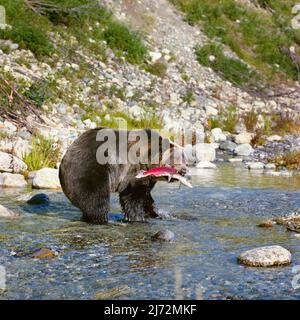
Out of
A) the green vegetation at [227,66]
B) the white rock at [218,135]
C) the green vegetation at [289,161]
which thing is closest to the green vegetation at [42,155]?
the green vegetation at [289,161]

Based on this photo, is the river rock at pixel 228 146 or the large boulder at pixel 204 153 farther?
the river rock at pixel 228 146

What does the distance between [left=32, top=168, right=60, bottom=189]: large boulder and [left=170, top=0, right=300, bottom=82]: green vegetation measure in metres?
13.0

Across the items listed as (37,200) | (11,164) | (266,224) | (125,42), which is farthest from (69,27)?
(266,224)

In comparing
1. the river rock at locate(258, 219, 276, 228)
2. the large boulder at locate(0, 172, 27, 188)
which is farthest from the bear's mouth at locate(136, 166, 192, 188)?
the large boulder at locate(0, 172, 27, 188)

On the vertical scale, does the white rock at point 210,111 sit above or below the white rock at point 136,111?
above

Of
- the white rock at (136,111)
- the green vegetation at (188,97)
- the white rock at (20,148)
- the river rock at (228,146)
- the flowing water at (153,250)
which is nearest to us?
the flowing water at (153,250)

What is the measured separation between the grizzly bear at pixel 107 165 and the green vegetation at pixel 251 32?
15.0 m

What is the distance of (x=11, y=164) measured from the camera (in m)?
10.1

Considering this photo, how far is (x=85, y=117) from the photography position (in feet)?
45.1

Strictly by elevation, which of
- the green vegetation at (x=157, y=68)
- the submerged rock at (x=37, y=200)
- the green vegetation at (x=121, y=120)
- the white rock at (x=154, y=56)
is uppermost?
the white rock at (x=154, y=56)

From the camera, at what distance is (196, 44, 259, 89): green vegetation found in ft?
65.3

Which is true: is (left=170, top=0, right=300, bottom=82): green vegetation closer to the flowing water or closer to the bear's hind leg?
the flowing water

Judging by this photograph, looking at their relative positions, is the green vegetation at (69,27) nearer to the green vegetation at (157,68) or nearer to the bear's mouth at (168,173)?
the green vegetation at (157,68)

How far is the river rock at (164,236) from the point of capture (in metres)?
6.29
